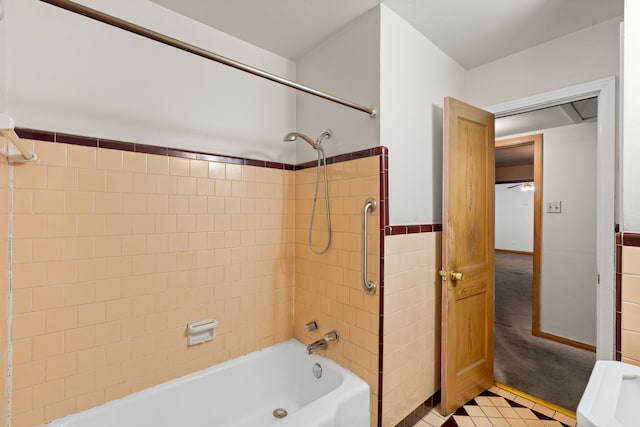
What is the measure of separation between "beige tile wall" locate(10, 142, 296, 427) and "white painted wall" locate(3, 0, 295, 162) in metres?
0.15

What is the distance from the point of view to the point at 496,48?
197 centimetres

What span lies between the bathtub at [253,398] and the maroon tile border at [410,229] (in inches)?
33.2

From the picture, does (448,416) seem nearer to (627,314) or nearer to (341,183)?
(627,314)

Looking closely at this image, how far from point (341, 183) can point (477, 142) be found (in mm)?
1021

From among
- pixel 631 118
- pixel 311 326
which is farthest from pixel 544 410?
pixel 631 118

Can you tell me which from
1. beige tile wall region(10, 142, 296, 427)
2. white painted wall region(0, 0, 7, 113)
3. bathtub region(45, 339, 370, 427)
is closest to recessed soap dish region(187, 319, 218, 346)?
beige tile wall region(10, 142, 296, 427)

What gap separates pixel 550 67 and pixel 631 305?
1.50m

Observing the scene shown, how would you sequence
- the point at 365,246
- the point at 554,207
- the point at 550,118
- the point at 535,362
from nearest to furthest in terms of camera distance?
the point at 365,246 → the point at 535,362 → the point at 550,118 → the point at 554,207

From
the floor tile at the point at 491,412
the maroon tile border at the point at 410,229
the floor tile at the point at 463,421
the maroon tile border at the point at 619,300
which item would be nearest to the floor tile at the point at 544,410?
the floor tile at the point at 491,412

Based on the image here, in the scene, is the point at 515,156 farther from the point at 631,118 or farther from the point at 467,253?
the point at 631,118

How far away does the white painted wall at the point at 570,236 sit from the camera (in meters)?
2.83

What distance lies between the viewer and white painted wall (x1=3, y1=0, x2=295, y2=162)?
1272mm

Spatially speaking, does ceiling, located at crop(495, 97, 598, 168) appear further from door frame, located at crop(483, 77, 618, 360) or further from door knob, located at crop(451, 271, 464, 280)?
door knob, located at crop(451, 271, 464, 280)

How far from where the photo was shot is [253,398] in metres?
1.83
